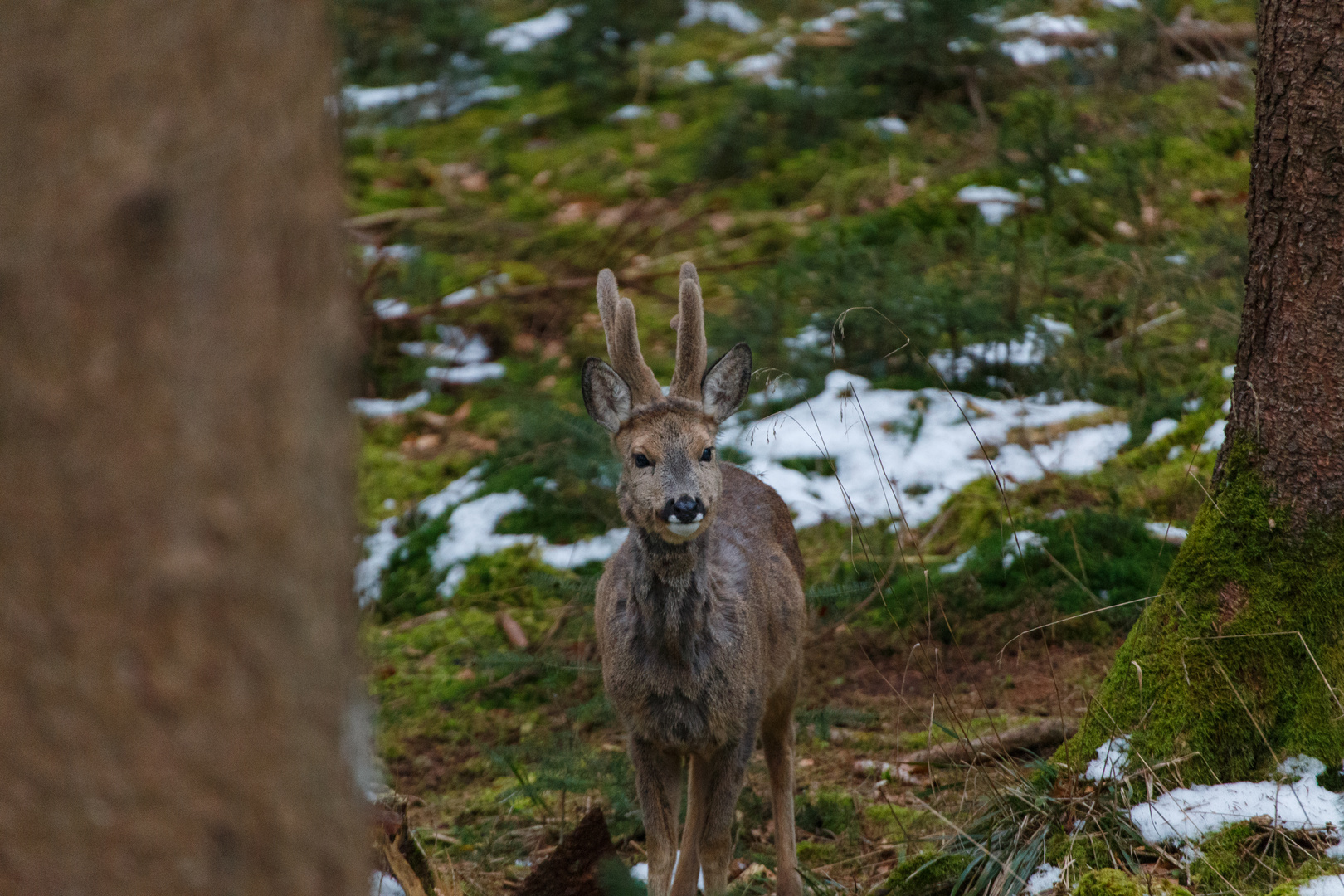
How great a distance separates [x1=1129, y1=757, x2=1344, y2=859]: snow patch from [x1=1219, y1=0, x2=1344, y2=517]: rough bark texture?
0.77m

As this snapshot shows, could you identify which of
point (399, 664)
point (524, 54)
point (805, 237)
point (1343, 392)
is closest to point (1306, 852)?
point (1343, 392)

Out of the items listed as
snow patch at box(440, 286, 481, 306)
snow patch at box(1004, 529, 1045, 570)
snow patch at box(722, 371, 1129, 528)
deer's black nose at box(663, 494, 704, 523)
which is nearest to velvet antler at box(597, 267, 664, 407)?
deer's black nose at box(663, 494, 704, 523)

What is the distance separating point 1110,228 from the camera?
8.79 meters

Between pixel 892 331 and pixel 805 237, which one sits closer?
pixel 892 331

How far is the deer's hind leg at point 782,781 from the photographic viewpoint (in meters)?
4.76

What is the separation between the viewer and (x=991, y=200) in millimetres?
9555

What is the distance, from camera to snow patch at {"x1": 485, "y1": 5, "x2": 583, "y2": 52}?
1410 cm

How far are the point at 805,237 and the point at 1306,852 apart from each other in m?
7.38

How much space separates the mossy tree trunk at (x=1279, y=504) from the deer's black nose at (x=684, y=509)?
1438 mm

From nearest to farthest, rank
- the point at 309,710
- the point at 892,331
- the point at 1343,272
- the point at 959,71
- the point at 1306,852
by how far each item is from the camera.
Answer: the point at 309,710
the point at 1306,852
the point at 1343,272
the point at 892,331
the point at 959,71

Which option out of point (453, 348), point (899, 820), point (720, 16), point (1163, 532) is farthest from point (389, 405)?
point (720, 16)

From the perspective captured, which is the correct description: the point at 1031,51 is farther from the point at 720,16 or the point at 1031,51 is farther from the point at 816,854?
the point at 816,854

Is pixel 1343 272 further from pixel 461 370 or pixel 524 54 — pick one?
pixel 524 54

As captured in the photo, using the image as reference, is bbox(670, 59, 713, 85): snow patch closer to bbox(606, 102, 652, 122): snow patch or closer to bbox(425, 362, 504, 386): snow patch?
bbox(606, 102, 652, 122): snow patch
